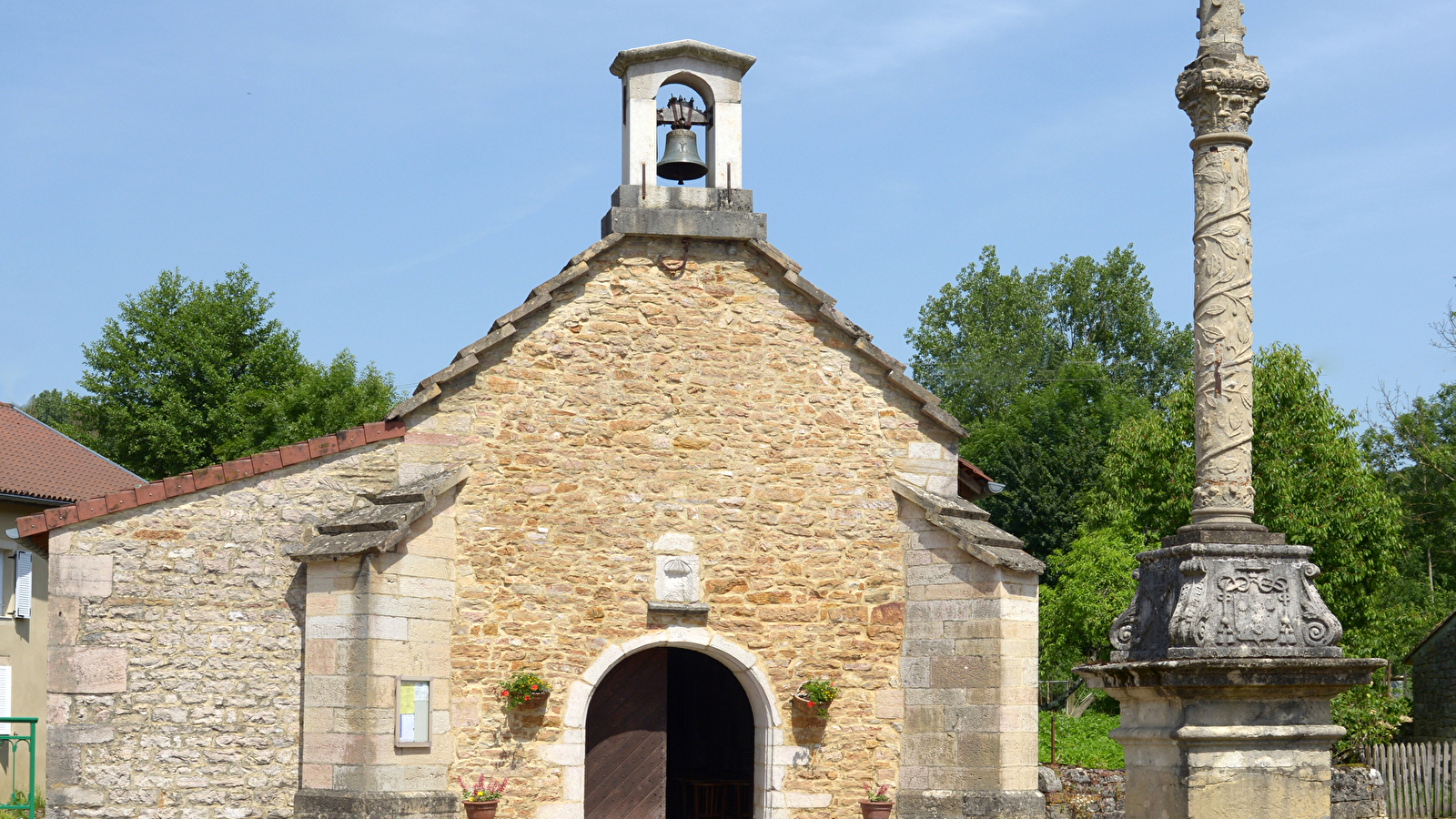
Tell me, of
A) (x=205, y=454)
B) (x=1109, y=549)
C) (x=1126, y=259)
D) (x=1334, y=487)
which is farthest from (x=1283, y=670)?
A: (x=1126, y=259)

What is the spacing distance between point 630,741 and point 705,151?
550cm

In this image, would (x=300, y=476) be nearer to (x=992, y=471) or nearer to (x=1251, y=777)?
(x=1251, y=777)

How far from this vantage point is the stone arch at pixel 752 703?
12664 mm

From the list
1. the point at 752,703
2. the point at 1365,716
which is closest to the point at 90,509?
the point at 752,703

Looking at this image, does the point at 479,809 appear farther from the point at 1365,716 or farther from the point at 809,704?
the point at 1365,716

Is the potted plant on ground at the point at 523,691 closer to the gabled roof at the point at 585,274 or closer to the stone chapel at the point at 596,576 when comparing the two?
the stone chapel at the point at 596,576

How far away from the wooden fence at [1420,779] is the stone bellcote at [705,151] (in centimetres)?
1119

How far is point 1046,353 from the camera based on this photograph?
48156 mm

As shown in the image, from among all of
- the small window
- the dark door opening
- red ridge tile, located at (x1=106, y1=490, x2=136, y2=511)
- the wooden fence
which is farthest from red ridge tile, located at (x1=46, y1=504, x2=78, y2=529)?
the wooden fence

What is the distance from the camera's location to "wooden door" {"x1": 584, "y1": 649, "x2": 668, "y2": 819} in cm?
1332

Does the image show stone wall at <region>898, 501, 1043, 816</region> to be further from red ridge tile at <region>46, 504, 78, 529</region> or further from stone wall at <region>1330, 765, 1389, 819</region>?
red ridge tile at <region>46, 504, 78, 529</region>

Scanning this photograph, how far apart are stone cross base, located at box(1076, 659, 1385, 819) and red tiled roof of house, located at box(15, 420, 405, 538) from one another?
7925mm

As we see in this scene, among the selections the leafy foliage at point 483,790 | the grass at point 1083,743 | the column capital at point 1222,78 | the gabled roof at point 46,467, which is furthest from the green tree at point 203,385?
the column capital at point 1222,78

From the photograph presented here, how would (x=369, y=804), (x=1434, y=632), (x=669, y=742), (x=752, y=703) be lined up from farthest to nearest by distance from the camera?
(x=1434, y=632) < (x=669, y=742) < (x=752, y=703) < (x=369, y=804)
